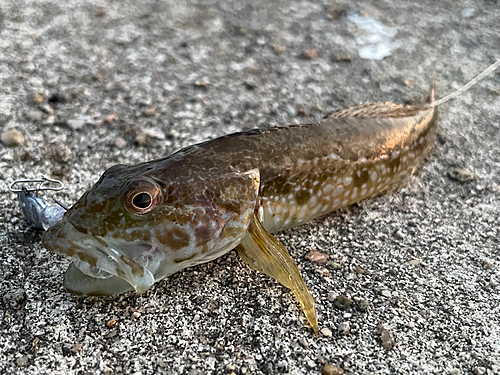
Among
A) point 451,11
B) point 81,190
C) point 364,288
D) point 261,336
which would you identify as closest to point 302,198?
point 364,288

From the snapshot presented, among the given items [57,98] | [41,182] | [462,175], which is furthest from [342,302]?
A: [57,98]

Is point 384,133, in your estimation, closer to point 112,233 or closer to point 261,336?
point 261,336

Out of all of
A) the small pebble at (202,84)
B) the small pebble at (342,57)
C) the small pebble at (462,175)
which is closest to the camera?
the small pebble at (462,175)

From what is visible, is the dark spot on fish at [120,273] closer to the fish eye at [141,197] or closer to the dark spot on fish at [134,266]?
the dark spot on fish at [134,266]

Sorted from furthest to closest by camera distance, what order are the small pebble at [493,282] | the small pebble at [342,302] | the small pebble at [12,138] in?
the small pebble at [12,138] < the small pebble at [493,282] < the small pebble at [342,302]

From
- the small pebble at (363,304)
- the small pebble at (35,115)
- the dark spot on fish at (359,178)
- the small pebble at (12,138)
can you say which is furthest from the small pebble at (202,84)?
the small pebble at (363,304)

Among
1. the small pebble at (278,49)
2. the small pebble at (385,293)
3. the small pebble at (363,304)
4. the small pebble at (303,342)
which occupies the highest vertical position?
the small pebble at (303,342)

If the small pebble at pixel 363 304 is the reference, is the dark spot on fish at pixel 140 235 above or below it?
above

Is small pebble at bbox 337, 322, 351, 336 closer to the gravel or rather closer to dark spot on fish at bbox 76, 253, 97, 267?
the gravel
